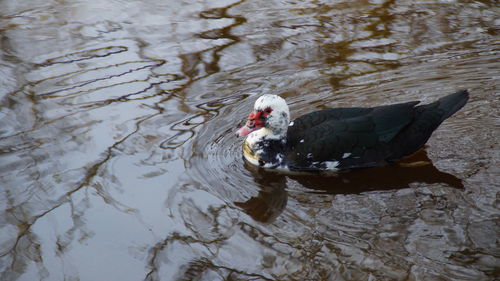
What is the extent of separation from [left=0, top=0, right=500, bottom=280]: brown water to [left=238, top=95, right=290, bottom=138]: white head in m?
0.37

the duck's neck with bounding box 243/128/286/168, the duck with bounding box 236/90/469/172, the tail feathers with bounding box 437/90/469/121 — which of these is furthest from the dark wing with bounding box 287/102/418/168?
the tail feathers with bounding box 437/90/469/121

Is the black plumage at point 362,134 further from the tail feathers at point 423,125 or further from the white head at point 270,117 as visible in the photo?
the white head at point 270,117

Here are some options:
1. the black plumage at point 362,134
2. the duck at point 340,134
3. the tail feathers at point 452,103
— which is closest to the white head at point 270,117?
the duck at point 340,134

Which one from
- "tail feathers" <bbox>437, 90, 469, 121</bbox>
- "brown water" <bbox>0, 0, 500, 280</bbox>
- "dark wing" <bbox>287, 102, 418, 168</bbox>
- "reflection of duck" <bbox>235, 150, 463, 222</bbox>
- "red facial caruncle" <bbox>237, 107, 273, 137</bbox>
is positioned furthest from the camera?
"red facial caruncle" <bbox>237, 107, 273, 137</bbox>

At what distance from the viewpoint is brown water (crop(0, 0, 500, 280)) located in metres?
4.49

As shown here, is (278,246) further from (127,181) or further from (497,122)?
(497,122)

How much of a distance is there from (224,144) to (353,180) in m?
1.27

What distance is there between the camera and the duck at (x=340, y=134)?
5594 mm

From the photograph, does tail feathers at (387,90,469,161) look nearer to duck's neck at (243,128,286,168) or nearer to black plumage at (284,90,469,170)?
black plumage at (284,90,469,170)

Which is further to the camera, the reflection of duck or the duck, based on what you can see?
the duck

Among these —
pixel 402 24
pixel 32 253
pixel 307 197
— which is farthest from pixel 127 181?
pixel 402 24

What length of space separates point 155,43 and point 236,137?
232cm

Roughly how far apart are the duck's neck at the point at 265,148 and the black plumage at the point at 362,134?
7 centimetres

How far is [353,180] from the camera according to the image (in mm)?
5586
